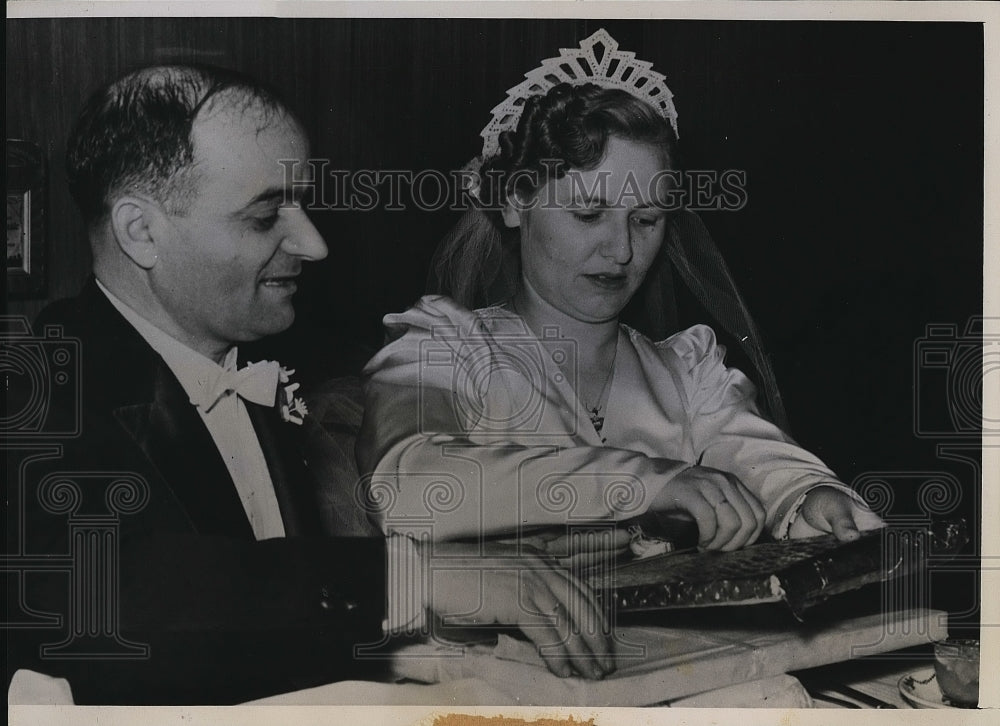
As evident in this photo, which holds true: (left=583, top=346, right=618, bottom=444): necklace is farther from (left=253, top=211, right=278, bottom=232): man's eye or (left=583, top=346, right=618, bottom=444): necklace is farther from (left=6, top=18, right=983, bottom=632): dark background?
(left=253, top=211, right=278, bottom=232): man's eye

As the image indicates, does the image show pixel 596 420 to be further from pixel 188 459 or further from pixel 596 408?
pixel 188 459

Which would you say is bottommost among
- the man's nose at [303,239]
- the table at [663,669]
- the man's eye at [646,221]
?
the table at [663,669]

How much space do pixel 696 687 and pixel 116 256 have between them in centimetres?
177

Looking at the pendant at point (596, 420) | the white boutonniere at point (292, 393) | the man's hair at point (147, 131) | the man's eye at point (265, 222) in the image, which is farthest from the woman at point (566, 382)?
the man's hair at point (147, 131)

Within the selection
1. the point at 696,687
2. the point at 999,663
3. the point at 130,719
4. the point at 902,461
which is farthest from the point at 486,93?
the point at 999,663

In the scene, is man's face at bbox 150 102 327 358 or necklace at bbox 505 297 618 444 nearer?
man's face at bbox 150 102 327 358

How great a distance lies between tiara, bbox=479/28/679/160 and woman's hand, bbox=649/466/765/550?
0.94 meters

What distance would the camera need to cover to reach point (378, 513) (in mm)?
2527

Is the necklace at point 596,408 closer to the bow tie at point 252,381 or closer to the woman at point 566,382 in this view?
the woman at point 566,382

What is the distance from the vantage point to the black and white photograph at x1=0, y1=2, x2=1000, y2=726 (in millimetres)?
2504

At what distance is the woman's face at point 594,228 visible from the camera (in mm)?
2559

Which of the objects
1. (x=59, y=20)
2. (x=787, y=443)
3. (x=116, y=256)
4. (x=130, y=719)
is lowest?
(x=130, y=719)

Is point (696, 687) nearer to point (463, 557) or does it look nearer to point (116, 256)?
point (463, 557)

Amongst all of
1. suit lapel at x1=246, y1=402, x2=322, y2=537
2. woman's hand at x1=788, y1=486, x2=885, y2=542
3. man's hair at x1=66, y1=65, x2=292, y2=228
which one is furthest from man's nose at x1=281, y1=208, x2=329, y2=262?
woman's hand at x1=788, y1=486, x2=885, y2=542
